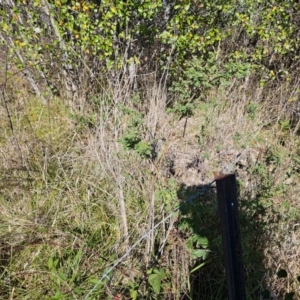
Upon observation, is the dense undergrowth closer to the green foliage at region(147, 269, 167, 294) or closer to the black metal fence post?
the green foliage at region(147, 269, 167, 294)

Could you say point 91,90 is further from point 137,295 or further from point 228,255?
point 228,255

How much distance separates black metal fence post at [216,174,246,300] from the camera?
1.06m

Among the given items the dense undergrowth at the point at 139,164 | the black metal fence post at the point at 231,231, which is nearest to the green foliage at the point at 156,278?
the dense undergrowth at the point at 139,164

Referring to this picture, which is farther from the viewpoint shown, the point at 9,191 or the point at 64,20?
the point at 64,20

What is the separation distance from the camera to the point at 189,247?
1.90 metres

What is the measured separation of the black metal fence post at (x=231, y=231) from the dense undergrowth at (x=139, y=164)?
65 cm

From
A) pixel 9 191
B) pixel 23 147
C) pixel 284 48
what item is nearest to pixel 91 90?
pixel 23 147

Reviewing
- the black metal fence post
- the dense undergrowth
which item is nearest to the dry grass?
the dense undergrowth

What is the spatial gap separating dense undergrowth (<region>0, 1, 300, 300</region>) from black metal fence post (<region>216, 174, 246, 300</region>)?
65 cm

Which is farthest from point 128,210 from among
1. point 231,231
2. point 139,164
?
point 231,231

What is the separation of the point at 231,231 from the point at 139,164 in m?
1.44

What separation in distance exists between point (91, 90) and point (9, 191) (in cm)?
163

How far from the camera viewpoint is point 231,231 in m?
1.09

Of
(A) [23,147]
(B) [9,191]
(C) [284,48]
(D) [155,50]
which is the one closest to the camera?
(B) [9,191]
